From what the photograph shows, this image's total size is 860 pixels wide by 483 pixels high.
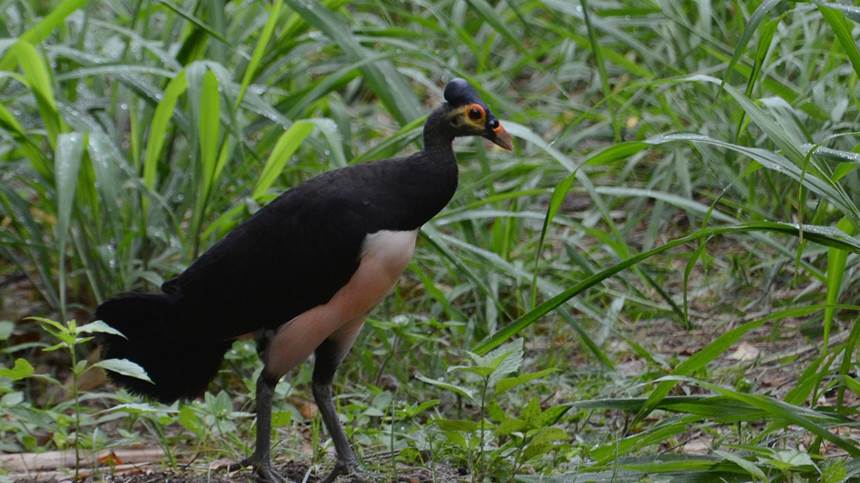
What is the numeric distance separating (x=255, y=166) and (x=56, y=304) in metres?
0.78

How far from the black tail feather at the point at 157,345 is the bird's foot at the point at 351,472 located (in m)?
0.50

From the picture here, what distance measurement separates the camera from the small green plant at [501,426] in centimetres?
256

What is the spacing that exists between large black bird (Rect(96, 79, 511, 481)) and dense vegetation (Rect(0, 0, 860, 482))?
15cm

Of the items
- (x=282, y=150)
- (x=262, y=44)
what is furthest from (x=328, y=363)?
(x=262, y=44)

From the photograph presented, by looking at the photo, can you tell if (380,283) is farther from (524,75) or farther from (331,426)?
(524,75)

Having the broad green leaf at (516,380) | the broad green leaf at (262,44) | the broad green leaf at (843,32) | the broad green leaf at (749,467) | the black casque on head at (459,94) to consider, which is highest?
the broad green leaf at (843,32)

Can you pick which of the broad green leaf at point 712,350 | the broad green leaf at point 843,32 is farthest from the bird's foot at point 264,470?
the broad green leaf at point 843,32

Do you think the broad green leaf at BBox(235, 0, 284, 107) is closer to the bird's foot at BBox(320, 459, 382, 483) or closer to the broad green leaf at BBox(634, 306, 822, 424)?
the bird's foot at BBox(320, 459, 382, 483)

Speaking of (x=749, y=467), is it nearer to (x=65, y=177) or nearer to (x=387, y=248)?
(x=387, y=248)

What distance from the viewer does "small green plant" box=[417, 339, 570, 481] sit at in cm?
256

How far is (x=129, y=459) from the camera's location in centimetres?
361

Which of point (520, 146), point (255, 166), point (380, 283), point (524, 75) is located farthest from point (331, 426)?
point (524, 75)

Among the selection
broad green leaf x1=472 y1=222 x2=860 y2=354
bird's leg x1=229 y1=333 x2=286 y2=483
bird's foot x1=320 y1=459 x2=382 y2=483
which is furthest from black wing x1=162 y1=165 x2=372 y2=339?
broad green leaf x1=472 y1=222 x2=860 y2=354

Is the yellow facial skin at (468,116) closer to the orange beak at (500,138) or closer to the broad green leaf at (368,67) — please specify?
the orange beak at (500,138)
